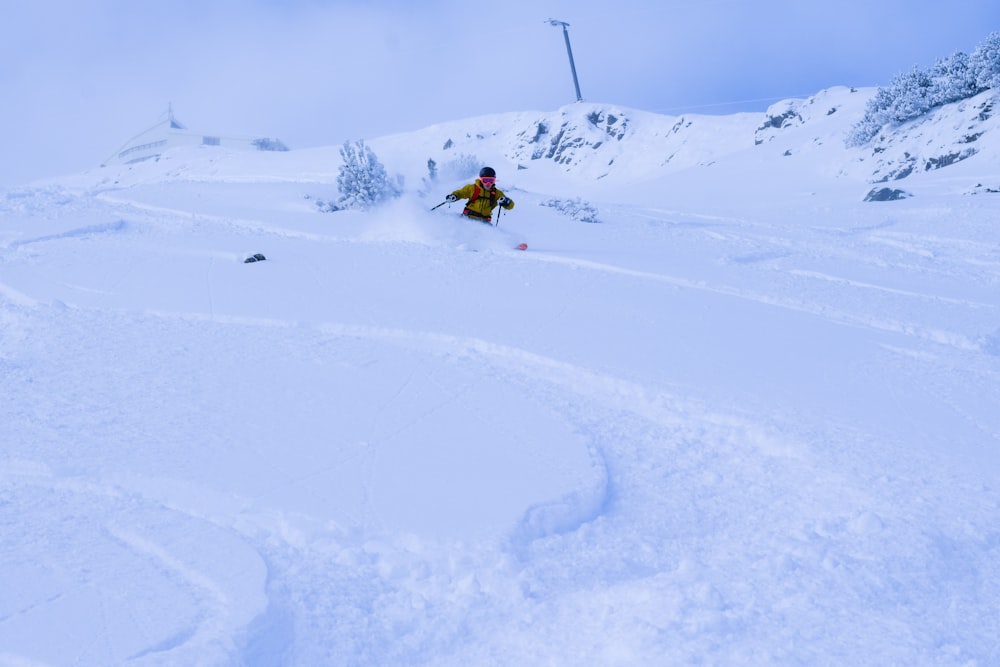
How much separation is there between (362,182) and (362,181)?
0.04 metres

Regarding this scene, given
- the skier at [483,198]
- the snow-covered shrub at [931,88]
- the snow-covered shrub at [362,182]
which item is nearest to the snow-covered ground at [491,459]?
the skier at [483,198]

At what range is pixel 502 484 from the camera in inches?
143

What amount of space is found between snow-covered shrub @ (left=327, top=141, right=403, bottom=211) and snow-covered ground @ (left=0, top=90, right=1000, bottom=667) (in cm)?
375

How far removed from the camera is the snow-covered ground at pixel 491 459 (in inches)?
107

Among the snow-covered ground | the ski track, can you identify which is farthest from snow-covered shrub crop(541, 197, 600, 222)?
the ski track

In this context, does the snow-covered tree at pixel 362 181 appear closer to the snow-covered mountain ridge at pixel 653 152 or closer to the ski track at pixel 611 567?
the snow-covered mountain ridge at pixel 653 152

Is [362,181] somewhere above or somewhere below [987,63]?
above

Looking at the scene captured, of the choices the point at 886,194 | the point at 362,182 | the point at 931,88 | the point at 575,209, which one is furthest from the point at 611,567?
the point at 931,88

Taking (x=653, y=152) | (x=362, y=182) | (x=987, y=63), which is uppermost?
(x=362, y=182)

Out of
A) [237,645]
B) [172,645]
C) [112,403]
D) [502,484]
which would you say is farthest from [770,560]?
[112,403]

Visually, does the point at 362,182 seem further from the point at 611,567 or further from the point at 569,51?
the point at 569,51

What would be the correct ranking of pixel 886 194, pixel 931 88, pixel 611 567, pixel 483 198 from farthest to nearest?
pixel 931 88, pixel 886 194, pixel 483 198, pixel 611 567

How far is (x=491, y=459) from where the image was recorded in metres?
3.90

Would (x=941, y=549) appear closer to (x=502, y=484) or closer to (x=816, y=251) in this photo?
(x=502, y=484)
